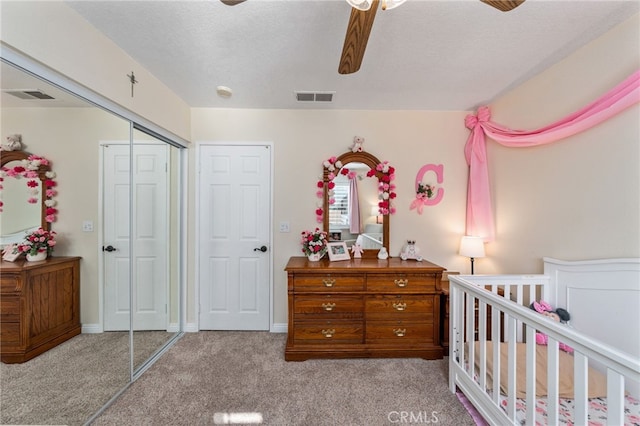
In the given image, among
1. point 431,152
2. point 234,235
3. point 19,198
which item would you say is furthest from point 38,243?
point 431,152

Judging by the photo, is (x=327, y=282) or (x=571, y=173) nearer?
(x=571, y=173)

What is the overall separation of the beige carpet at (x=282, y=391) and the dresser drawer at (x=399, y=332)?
175mm

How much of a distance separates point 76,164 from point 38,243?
1.66ft

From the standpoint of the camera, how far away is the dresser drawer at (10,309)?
3.85 ft

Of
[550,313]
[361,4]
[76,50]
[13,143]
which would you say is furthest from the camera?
[550,313]

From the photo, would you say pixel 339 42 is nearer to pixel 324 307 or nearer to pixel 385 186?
pixel 385 186

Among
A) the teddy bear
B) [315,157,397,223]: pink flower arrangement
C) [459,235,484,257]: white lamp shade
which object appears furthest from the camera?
[315,157,397,223]: pink flower arrangement

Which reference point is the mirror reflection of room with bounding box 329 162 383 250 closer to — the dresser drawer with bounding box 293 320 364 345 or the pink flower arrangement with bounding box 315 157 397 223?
the pink flower arrangement with bounding box 315 157 397 223

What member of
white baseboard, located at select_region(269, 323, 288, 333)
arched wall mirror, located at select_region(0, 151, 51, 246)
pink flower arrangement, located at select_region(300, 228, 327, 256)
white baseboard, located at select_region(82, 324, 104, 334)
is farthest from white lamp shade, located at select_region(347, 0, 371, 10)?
white baseboard, located at select_region(269, 323, 288, 333)

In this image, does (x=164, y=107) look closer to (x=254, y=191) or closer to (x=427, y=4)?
(x=254, y=191)

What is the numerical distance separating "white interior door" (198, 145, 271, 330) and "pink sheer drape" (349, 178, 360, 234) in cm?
93

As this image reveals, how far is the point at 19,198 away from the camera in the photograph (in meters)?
1.24

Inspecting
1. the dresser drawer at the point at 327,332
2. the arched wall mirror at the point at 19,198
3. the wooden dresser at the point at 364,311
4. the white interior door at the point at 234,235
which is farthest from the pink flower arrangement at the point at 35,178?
the dresser drawer at the point at 327,332

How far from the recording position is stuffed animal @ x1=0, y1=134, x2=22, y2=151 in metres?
1.18
